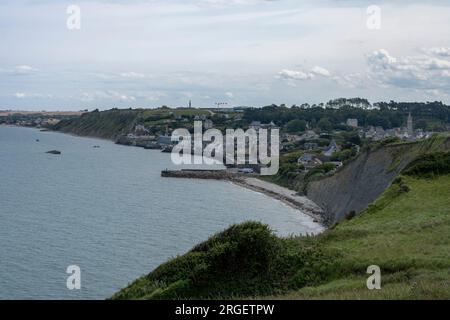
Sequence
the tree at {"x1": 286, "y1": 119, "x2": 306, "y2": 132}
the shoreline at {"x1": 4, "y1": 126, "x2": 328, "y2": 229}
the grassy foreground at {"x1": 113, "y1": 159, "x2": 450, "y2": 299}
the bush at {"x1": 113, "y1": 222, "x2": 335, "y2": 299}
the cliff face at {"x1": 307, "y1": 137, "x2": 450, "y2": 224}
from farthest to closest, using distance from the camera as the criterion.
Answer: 1. the tree at {"x1": 286, "y1": 119, "x2": 306, "y2": 132}
2. the shoreline at {"x1": 4, "y1": 126, "x2": 328, "y2": 229}
3. the cliff face at {"x1": 307, "y1": 137, "x2": 450, "y2": 224}
4. the bush at {"x1": 113, "y1": 222, "x2": 335, "y2": 299}
5. the grassy foreground at {"x1": 113, "y1": 159, "x2": 450, "y2": 299}

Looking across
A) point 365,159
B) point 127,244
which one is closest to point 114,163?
point 365,159

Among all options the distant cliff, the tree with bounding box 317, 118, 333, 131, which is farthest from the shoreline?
the distant cliff

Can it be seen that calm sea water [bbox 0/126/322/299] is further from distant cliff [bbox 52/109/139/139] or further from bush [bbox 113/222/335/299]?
distant cliff [bbox 52/109/139/139]

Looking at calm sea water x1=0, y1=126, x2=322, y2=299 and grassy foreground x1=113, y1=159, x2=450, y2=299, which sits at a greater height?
grassy foreground x1=113, y1=159, x2=450, y2=299

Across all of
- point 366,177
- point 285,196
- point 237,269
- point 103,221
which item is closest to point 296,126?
point 285,196

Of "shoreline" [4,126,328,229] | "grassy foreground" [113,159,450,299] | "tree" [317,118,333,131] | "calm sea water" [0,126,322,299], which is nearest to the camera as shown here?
"grassy foreground" [113,159,450,299]

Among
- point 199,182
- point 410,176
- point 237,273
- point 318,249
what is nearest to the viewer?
point 237,273
